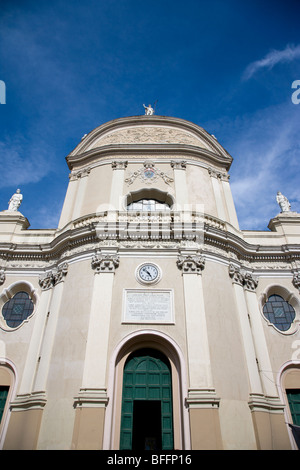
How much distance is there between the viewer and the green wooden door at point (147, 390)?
9.52 metres

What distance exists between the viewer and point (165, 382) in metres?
10.4

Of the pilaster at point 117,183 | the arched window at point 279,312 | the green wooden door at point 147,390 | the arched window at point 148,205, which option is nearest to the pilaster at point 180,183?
the arched window at point 148,205

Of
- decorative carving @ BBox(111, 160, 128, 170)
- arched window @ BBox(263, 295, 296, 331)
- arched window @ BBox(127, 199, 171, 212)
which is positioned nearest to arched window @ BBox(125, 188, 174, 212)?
arched window @ BBox(127, 199, 171, 212)

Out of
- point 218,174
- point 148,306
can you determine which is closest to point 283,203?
point 218,174

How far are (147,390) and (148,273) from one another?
4123 mm

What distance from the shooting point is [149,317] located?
10883mm

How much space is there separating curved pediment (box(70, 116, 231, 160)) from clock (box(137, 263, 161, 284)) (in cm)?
905

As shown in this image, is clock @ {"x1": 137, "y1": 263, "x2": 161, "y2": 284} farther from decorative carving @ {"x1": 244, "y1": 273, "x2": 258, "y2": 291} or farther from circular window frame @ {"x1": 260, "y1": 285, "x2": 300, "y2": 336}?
circular window frame @ {"x1": 260, "y1": 285, "x2": 300, "y2": 336}

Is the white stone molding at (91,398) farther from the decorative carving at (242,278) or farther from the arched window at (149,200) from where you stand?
the arched window at (149,200)

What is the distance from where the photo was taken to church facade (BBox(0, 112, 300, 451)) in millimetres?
9492

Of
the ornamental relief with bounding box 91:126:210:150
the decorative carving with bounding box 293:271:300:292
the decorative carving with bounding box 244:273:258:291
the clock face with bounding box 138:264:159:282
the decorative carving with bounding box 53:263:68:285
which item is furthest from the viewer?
the ornamental relief with bounding box 91:126:210:150

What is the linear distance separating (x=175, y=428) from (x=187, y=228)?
7152 mm
